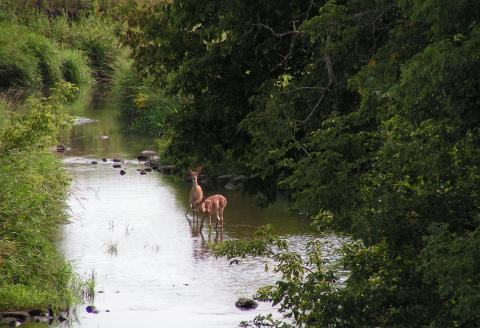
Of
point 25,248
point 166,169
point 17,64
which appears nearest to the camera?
point 25,248

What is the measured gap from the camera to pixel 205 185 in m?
24.4

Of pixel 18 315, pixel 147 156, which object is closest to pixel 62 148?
pixel 147 156

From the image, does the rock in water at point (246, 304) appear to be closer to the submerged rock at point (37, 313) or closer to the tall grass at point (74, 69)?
the submerged rock at point (37, 313)

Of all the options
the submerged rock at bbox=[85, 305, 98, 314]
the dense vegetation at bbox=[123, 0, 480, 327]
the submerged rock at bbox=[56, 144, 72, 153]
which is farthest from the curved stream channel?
the dense vegetation at bbox=[123, 0, 480, 327]

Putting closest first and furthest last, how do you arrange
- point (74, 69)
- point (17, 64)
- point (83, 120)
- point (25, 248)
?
point (25, 248) < point (83, 120) < point (17, 64) < point (74, 69)

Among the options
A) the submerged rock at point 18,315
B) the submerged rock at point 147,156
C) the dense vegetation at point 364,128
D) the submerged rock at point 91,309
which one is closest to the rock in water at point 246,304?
the submerged rock at point 91,309

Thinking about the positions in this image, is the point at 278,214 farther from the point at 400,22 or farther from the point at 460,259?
the point at 460,259

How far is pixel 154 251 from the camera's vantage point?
18.0 metres

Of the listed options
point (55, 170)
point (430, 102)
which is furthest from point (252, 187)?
point (430, 102)

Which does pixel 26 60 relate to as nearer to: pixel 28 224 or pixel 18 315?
pixel 28 224

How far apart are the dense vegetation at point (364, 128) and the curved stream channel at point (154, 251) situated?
238 centimetres

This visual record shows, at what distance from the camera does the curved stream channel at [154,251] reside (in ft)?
47.9

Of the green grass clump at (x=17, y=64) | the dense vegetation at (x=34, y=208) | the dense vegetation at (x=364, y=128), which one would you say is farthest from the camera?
the green grass clump at (x=17, y=64)

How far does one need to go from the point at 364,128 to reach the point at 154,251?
7873mm
